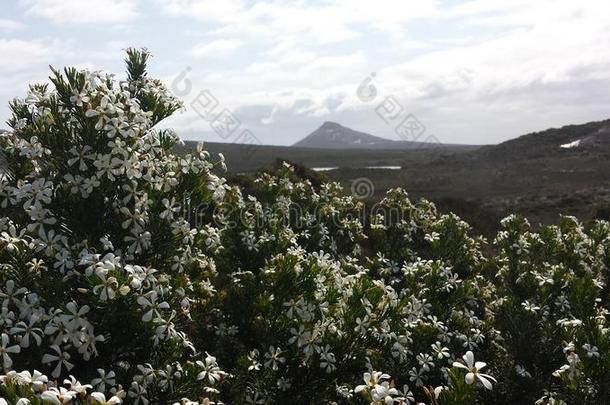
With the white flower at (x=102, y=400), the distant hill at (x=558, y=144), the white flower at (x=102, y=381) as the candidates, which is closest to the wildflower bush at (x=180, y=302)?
the white flower at (x=102, y=400)

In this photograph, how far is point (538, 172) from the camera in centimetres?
6425

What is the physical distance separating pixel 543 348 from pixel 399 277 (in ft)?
9.74

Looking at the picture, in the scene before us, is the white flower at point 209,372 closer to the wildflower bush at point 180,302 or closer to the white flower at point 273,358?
the wildflower bush at point 180,302

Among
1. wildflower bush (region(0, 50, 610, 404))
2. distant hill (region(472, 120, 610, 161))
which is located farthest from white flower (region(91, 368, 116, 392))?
distant hill (region(472, 120, 610, 161))

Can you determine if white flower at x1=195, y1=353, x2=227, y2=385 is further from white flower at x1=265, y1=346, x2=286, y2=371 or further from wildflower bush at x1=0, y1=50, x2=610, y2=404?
white flower at x1=265, y1=346, x2=286, y2=371

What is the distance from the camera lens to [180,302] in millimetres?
5922

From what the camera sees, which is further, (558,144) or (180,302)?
(558,144)

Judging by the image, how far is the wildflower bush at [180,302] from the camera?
193 inches

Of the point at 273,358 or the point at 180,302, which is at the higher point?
the point at 180,302

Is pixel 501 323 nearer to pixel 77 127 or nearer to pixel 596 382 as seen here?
pixel 596 382

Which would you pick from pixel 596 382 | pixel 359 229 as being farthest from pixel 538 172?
pixel 596 382

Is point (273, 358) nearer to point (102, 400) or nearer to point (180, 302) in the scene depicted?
point (180, 302)

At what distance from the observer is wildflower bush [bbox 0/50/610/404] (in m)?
4.89

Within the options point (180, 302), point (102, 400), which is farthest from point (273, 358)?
point (102, 400)
